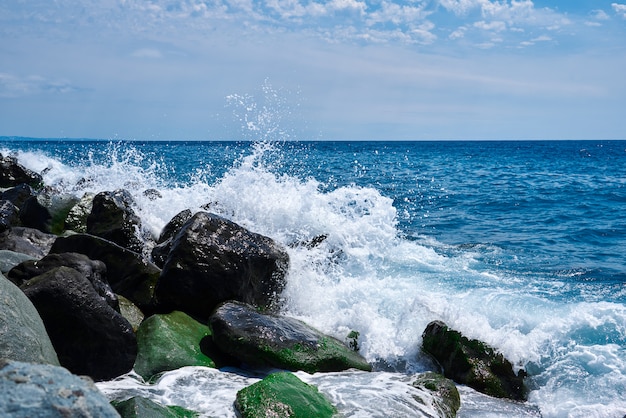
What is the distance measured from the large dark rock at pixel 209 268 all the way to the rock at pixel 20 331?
9.03 feet

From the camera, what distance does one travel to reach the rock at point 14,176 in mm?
18219

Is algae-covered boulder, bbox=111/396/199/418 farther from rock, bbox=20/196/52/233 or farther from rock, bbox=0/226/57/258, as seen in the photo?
rock, bbox=20/196/52/233

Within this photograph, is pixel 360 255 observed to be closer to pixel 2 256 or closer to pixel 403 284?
pixel 403 284

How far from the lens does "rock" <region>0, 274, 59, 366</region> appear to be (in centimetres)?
383

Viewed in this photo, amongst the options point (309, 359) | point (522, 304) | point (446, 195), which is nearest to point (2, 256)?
point (309, 359)

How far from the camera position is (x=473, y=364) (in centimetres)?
652

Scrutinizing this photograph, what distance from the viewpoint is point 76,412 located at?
2.10m

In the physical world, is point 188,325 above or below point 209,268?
below

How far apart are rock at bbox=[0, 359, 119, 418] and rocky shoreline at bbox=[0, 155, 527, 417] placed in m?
1.82

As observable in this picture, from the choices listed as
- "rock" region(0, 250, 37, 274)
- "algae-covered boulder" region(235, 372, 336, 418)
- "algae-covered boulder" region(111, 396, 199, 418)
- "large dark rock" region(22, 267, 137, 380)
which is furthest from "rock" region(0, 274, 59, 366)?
"rock" region(0, 250, 37, 274)

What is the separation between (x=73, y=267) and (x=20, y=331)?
2.01 meters

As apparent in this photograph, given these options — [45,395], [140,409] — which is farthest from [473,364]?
[45,395]

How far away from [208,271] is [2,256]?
220 centimetres

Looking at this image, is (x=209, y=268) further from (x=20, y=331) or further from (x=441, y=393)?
(x=20, y=331)
